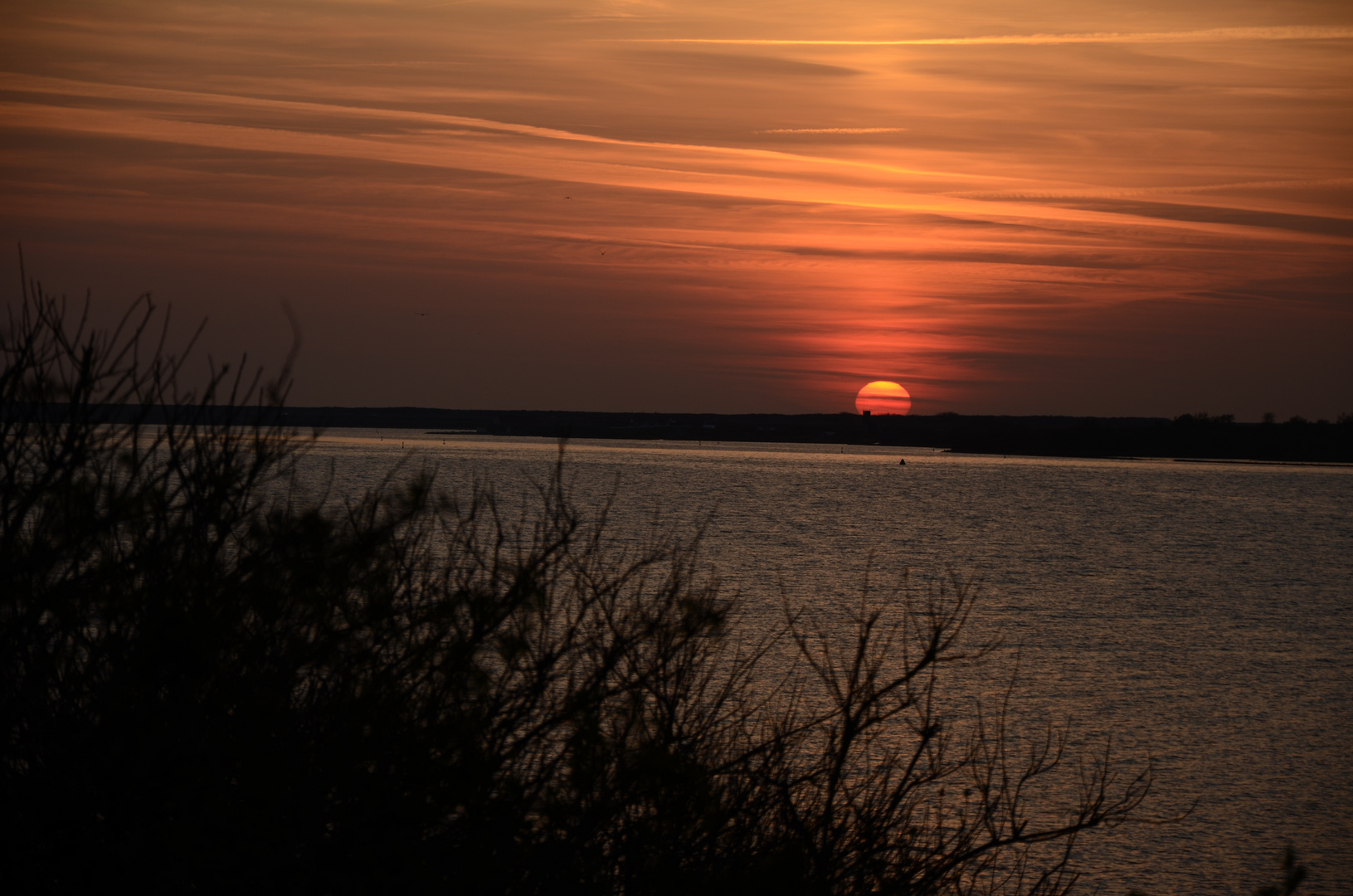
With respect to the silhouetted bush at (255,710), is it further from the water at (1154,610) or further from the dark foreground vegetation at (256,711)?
the water at (1154,610)

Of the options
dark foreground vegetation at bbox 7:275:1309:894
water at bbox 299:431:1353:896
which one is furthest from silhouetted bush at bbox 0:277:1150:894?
water at bbox 299:431:1353:896

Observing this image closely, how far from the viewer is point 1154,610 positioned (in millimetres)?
46438

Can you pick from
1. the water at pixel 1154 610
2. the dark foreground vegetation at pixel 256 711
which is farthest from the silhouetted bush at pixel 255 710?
the water at pixel 1154 610

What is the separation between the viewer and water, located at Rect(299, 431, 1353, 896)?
61.1 feet

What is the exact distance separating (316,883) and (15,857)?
1418mm

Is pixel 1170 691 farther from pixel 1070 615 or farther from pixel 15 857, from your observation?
pixel 15 857

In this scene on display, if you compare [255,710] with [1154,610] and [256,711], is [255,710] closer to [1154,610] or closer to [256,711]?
[256,711]

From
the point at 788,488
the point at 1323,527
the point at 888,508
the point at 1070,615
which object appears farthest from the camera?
the point at 788,488

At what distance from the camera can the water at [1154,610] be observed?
1861 centimetres

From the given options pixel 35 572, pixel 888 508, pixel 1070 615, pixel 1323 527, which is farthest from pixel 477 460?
pixel 35 572

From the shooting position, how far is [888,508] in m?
104

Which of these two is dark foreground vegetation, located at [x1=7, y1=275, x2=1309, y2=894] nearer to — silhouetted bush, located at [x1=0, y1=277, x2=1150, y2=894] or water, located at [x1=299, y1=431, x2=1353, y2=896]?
silhouetted bush, located at [x1=0, y1=277, x2=1150, y2=894]

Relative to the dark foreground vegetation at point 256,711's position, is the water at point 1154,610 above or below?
below

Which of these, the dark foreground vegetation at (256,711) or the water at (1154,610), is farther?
the water at (1154,610)
